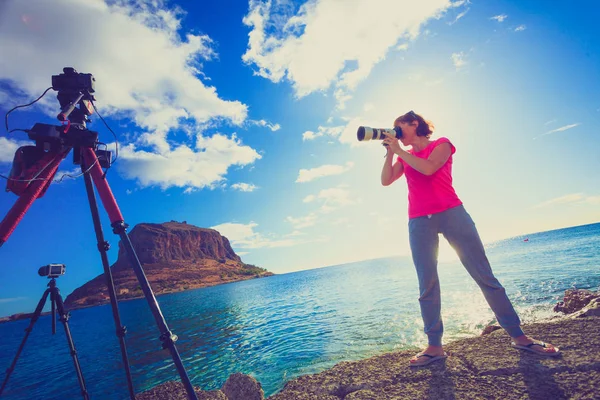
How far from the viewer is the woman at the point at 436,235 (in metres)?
2.71

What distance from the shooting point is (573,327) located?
2.76 metres

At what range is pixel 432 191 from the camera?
9.70 ft

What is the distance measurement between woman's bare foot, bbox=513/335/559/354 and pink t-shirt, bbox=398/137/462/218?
149 cm

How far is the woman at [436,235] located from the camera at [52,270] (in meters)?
5.31

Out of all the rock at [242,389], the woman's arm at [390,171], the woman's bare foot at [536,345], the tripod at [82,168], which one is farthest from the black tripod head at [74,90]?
the woman's bare foot at [536,345]

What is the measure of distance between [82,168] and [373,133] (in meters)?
3.32

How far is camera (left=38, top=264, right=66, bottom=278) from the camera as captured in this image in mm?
3848

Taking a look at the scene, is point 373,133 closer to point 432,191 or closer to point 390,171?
point 390,171

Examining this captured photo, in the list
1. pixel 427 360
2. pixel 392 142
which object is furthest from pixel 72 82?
pixel 427 360

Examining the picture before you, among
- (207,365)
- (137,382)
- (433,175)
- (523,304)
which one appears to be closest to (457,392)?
(433,175)

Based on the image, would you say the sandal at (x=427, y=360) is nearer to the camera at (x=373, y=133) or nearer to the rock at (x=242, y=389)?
the camera at (x=373, y=133)

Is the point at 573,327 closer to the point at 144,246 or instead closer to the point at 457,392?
the point at 457,392

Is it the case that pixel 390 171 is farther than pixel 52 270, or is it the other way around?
pixel 52 270

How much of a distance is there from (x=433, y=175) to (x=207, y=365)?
10.1m
